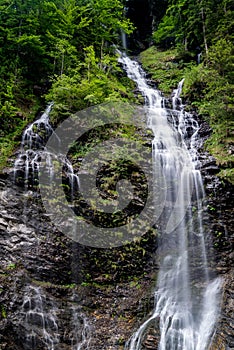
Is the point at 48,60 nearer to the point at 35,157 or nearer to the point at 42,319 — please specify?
the point at 35,157

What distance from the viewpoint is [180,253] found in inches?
366

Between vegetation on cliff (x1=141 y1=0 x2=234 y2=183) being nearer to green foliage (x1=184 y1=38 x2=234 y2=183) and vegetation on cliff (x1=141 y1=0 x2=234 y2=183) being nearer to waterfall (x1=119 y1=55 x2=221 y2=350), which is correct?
green foliage (x1=184 y1=38 x2=234 y2=183)

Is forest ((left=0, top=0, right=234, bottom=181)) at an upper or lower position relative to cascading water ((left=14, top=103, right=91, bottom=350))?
upper

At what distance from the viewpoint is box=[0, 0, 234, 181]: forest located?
464 inches

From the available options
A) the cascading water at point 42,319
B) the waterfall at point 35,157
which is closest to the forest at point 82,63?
the waterfall at point 35,157

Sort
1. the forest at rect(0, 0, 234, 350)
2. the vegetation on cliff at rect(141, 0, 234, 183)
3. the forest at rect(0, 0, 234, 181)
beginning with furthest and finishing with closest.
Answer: the forest at rect(0, 0, 234, 181), the vegetation on cliff at rect(141, 0, 234, 183), the forest at rect(0, 0, 234, 350)

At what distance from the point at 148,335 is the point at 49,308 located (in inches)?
92.8

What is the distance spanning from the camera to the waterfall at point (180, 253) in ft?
23.9

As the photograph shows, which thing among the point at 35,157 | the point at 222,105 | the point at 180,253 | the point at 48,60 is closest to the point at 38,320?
the point at 180,253

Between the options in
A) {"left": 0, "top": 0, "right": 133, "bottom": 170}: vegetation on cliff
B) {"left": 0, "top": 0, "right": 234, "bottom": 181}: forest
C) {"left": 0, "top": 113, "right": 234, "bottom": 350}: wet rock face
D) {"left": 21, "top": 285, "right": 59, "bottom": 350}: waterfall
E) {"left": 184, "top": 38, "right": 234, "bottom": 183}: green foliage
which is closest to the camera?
{"left": 21, "top": 285, "right": 59, "bottom": 350}: waterfall

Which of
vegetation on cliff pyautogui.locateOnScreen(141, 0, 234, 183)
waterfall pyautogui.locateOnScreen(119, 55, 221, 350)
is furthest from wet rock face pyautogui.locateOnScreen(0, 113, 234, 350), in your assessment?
vegetation on cliff pyautogui.locateOnScreen(141, 0, 234, 183)

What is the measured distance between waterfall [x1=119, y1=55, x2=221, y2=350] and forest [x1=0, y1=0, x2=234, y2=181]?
4.03ft

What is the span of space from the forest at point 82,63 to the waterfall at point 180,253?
1.23 meters

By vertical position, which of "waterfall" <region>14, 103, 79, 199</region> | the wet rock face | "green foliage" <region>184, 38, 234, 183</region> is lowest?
the wet rock face
